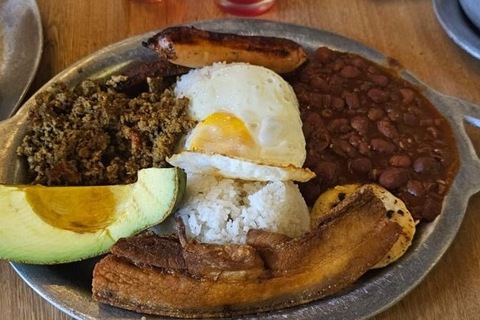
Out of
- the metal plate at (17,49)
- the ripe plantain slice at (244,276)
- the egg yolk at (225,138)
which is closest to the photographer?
the ripe plantain slice at (244,276)

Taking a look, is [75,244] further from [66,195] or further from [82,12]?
[82,12]

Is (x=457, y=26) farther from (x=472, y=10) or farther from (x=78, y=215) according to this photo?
(x=78, y=215)

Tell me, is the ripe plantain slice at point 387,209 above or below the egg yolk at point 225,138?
below

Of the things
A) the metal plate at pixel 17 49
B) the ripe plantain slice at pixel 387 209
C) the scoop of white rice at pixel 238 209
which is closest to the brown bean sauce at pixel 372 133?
the ripe plantain slice at pixel 387 209

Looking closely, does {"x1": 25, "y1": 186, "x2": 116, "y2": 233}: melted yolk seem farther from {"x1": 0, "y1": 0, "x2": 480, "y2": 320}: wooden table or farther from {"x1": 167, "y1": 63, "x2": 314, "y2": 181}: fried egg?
{"x1": 0, "y1": 0, "x2": 480, "y2": 320}: wooden table

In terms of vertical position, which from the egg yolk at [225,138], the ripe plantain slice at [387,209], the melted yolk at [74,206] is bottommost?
the ripe plantain slice at [387,209]

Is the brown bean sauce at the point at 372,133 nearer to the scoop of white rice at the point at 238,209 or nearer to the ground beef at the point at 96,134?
the scoop of white rice at the point at 238,209

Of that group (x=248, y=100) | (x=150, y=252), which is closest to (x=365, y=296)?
(x=150, y=252)

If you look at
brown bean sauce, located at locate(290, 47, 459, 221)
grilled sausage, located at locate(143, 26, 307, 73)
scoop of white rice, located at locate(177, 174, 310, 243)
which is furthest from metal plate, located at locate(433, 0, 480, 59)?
scoop of white rice, located at locate(177, 174, 310, 243)
